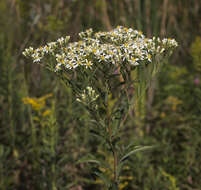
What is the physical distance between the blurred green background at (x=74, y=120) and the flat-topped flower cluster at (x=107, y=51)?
7.5 inches

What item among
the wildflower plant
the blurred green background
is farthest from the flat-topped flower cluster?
the blurred green background

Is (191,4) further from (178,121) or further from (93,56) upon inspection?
(93,56)

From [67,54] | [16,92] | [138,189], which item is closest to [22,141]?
[16,92]

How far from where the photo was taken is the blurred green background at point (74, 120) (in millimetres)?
2209

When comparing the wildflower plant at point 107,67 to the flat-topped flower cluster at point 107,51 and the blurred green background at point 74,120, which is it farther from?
the blurred green background at point 74,120

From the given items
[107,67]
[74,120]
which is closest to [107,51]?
[107,67]

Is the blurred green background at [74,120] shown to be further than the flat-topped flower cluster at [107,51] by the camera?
Yes

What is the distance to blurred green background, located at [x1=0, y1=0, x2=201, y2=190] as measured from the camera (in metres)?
2.21

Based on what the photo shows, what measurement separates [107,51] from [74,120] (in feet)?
3.70

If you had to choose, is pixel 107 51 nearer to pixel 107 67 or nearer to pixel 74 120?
pixel 107 67

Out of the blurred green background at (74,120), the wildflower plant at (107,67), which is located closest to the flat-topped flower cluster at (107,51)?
the wildflower plant at (107,67)

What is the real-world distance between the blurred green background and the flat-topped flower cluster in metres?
0.19

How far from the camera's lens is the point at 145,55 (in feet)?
5.21

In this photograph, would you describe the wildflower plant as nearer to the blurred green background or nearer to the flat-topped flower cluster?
the flat-topped flower cluster
